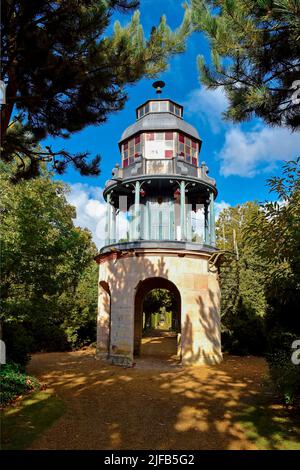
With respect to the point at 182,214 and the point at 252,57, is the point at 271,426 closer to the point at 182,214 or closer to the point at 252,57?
the point at 252,57

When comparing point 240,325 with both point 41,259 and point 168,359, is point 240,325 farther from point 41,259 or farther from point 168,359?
point 41,259

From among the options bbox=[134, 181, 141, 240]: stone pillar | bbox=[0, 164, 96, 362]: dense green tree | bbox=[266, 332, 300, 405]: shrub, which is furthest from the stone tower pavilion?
bbox=[266, 332, 300, 405]: shrub

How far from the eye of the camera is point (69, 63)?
268 inches

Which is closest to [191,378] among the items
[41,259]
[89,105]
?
[41,259]

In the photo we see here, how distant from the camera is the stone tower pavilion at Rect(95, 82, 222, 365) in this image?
15.6 metres

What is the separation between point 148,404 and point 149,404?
28 millimetres

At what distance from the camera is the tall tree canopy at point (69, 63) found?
628 cm

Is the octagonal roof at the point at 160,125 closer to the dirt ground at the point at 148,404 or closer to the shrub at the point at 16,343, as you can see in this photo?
the shrub at the point at 16,343

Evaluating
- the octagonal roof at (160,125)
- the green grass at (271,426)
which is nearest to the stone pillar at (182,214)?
the octagonal roof at (160,125)

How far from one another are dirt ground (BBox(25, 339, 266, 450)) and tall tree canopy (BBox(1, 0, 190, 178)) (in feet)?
19.5

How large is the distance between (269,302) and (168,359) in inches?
247

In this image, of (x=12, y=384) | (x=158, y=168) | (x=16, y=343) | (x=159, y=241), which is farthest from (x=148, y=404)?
(x=158, y=168)

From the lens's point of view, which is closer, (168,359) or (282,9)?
(282,9)

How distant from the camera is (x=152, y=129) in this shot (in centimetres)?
1872
